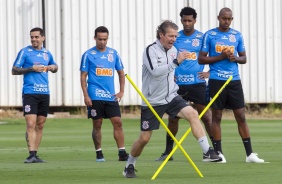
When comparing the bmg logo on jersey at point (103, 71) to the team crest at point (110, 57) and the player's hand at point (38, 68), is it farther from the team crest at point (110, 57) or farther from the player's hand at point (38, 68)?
the player's hand at point (38, 68)

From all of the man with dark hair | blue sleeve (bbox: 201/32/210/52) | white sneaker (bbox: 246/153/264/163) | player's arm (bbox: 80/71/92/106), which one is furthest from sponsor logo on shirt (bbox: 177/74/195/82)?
the man with dark hair

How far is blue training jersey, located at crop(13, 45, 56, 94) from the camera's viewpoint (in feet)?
55.9

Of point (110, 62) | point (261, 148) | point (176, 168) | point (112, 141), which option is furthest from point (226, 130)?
point (176, 168)

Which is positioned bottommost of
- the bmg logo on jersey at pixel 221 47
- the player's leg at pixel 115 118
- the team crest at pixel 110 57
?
the player's leg at pixel 115 118

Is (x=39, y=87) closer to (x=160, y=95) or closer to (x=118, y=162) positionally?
(x=118, y=162)

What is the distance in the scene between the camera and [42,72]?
17078 millimetres

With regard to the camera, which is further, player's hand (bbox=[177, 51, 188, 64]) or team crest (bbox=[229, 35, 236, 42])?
team crest (bbox=[229, 35, 236, 42])

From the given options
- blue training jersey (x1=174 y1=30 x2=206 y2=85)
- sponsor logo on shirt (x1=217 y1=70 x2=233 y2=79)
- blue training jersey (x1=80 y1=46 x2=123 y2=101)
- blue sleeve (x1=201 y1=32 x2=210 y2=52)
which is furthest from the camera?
blue training jersey (x1=80 y1=46 x2=123 y2=101)

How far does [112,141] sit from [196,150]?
3.85 m

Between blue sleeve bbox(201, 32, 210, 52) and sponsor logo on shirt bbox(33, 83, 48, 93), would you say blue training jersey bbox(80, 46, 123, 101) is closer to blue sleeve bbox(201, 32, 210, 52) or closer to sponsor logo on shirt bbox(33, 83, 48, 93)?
sponsor logo on shirt bbox(33, 83, 48, 93)

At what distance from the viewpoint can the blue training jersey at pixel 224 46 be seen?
15.9m

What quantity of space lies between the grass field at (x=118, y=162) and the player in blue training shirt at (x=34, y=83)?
0.57 meters

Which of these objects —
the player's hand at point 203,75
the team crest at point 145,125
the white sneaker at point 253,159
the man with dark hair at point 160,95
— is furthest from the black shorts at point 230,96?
the team crest at point 145,125

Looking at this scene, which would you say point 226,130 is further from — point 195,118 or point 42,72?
point 195,118
